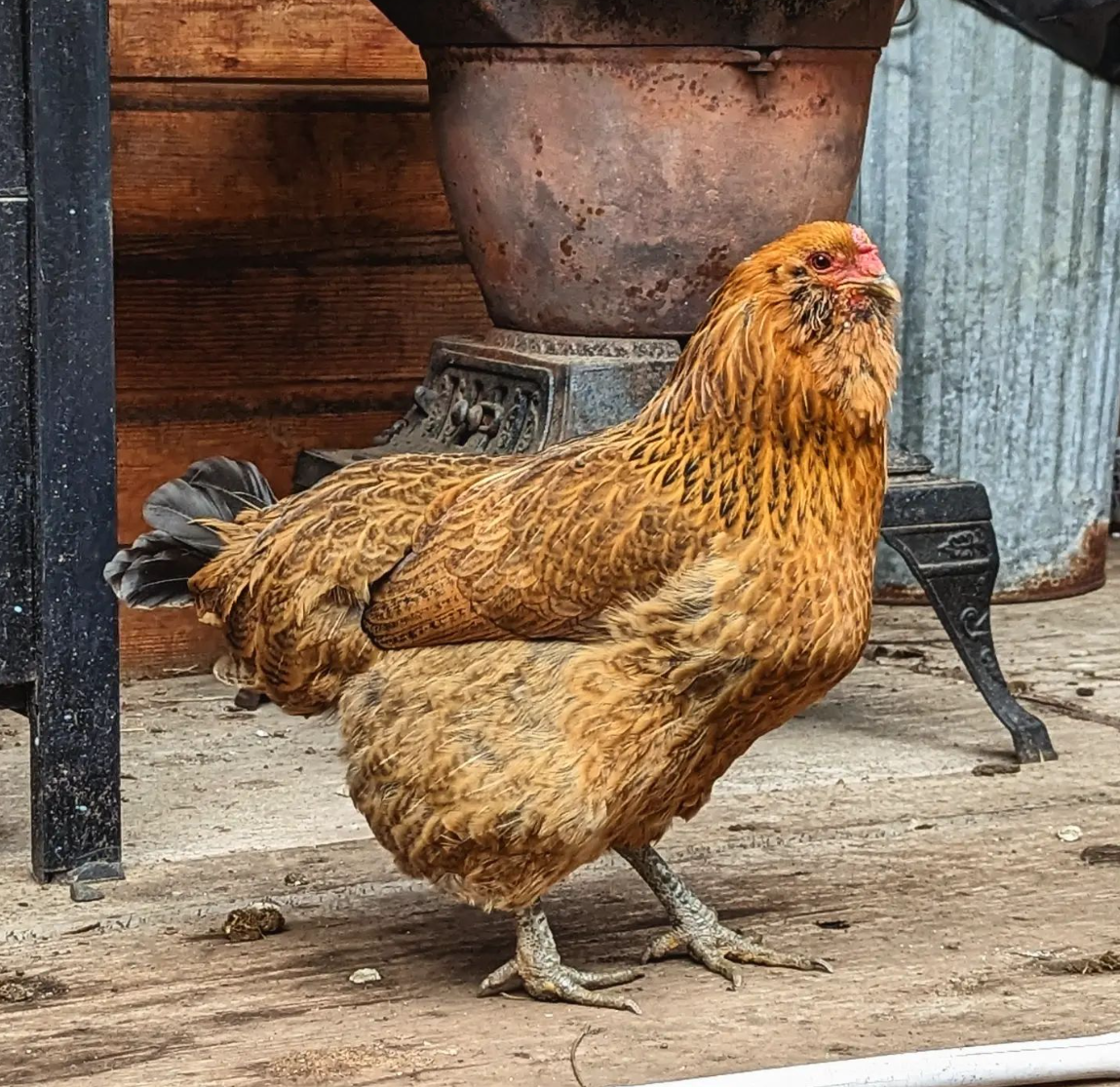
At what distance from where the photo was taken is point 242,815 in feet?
12.0

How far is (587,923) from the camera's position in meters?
3.17

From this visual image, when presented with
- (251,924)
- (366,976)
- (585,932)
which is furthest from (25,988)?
(585,932)

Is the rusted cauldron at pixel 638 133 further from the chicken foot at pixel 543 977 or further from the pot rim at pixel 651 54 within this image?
the chicken foot at pixel 543 977

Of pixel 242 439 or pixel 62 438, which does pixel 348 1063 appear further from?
pixel 242 439

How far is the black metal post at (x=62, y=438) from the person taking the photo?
3.15 metres

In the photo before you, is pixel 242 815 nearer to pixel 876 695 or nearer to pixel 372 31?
pixel 876 695

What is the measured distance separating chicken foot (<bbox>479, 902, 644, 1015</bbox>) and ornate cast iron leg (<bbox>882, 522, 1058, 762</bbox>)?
1.35 m

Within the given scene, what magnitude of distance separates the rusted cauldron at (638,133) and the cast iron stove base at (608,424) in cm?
8

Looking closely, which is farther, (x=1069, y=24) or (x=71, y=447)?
(x=1069, y=24)

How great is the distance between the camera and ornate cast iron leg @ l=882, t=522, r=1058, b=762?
396cm

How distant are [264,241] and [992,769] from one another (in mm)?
1918

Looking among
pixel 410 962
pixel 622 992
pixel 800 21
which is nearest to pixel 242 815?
→ pixel 410 962

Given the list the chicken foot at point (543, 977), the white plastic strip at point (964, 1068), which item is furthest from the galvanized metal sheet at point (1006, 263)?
the white plastic strip at point (964, 1068)

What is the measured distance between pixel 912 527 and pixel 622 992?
138 cm
